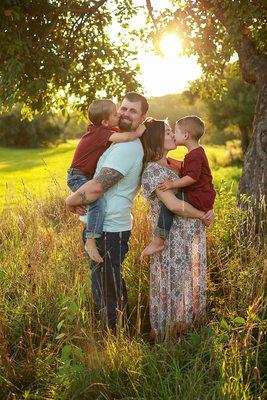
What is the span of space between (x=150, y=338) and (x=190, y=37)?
6.62 meters

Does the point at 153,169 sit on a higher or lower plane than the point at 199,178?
higher

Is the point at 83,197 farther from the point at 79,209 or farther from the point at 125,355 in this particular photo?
the point at 125,355

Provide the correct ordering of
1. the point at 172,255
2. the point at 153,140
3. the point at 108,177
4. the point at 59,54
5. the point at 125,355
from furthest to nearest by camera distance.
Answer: the point at 59,54 → the point at 172,255 → the point at 153,140 → the point at 108,177 → the point at 125,355

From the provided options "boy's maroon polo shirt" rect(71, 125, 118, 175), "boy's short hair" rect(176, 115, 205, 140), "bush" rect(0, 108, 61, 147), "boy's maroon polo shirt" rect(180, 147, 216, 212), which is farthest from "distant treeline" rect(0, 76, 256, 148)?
"boy's maroon polo shirt" rect(180, 147, 216, 212)

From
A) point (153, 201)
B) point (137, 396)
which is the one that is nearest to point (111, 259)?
point (153, 201)

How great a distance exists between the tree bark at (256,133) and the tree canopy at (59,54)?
6.16 ft

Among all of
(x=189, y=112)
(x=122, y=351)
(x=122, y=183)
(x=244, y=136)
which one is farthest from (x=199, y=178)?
(x=189, y=112)

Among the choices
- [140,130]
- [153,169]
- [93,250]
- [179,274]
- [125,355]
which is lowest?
[125,355]

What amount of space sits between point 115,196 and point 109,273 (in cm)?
66

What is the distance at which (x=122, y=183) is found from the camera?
4895 mm

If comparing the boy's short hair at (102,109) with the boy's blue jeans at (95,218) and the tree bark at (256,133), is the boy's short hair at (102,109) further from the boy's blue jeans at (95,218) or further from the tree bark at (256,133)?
the tree bark at (256,133)

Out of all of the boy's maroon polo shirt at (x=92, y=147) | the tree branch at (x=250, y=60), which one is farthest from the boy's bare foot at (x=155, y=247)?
the tree branch at (x=250, y=60)

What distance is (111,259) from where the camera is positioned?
16.2 feet

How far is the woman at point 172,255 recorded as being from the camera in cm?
486
